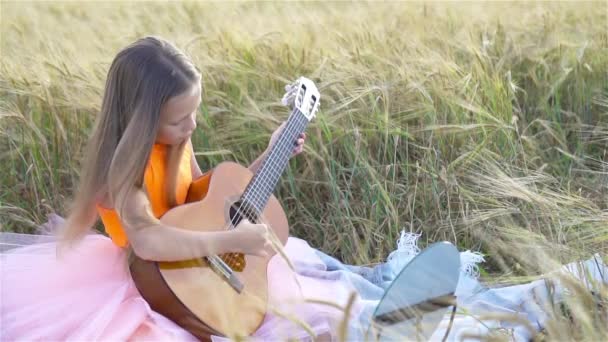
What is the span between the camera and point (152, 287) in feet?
7.23

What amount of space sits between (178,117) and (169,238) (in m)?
0.28

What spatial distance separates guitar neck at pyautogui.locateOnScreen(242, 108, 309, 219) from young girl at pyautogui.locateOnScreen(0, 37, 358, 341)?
11 cm

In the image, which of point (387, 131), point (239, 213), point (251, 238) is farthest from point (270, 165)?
point (387, 131)

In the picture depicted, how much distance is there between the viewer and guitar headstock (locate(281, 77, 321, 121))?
2570mm

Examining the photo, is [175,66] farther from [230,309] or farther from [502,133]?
[502,133]

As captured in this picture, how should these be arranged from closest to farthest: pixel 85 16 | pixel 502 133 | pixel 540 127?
pixel 502 133 < pixel 540 127 < pixel 85 16

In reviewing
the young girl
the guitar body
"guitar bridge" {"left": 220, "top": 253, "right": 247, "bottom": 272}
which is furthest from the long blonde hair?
"guitar bridge" {"left": 220, "top": 253, "right": 247, "bottom": 272}

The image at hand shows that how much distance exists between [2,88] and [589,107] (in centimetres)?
210

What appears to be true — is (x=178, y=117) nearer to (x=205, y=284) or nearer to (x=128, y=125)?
(x=128, y=125)

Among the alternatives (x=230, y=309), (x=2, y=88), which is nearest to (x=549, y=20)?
(x=2, y=88)

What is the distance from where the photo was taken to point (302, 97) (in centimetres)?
260

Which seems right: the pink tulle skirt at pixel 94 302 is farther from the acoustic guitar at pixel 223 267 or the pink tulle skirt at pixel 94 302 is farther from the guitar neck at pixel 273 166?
the guitar neck at pixel 273 166

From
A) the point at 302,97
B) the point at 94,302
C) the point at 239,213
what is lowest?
the point at 94,302

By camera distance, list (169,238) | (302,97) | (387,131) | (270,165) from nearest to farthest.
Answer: (169,238) → (270,165) → (302,97) → (387,131)
